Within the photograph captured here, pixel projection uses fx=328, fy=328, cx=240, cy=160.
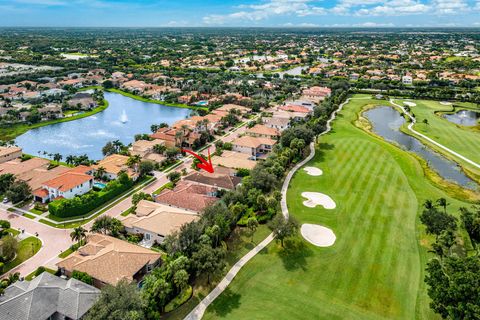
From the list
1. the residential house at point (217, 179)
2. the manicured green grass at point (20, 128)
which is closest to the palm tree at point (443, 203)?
the residential house at point (217, 179)

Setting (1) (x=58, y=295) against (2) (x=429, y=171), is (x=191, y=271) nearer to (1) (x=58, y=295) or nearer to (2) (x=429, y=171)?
(1) (x=58, y=295)

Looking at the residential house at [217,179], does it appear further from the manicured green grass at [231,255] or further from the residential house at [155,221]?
the manicured green grass at [231,255]

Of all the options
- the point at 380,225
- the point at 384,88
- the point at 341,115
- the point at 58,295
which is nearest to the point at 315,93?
the point at 341,115

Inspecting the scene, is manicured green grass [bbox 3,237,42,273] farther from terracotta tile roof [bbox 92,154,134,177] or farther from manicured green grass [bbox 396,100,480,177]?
manicured green grass [bbox 396,100,480,177]

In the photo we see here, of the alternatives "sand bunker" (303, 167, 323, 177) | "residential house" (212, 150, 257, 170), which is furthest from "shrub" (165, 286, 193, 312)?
"sand bunker" (303, 167, 323, 177)

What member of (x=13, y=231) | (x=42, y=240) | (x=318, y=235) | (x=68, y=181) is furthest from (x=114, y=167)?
(x=318, y=235)

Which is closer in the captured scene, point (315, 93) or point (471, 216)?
point (471, 216)
